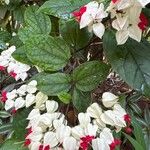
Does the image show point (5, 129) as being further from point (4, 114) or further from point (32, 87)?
point (32, 87)

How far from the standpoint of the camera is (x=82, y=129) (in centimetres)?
85

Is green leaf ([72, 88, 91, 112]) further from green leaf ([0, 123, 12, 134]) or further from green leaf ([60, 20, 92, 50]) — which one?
green leaf ([0, 123, 12, 134])

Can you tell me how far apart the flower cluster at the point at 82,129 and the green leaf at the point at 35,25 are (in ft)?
0.73

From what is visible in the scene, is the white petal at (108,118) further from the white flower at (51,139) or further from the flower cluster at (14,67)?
the flower cluster at (14,67)

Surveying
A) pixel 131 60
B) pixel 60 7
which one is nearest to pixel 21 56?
pixel 60 7

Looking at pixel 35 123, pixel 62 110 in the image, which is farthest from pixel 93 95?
pixel 35 123

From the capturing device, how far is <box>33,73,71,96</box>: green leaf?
91 centimetres

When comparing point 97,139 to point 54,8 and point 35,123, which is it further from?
point 54,8

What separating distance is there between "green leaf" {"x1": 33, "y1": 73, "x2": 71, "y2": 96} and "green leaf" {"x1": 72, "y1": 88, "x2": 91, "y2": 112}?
0.08ft

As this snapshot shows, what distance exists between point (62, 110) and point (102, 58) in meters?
0.22

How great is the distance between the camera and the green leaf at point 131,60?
86 centimetres

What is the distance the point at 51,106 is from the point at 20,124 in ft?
0.52

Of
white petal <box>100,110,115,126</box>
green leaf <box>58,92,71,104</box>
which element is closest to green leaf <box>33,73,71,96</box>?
green leaf <box>58,92,71,104</box>

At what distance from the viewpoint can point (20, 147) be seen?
0.98 m
